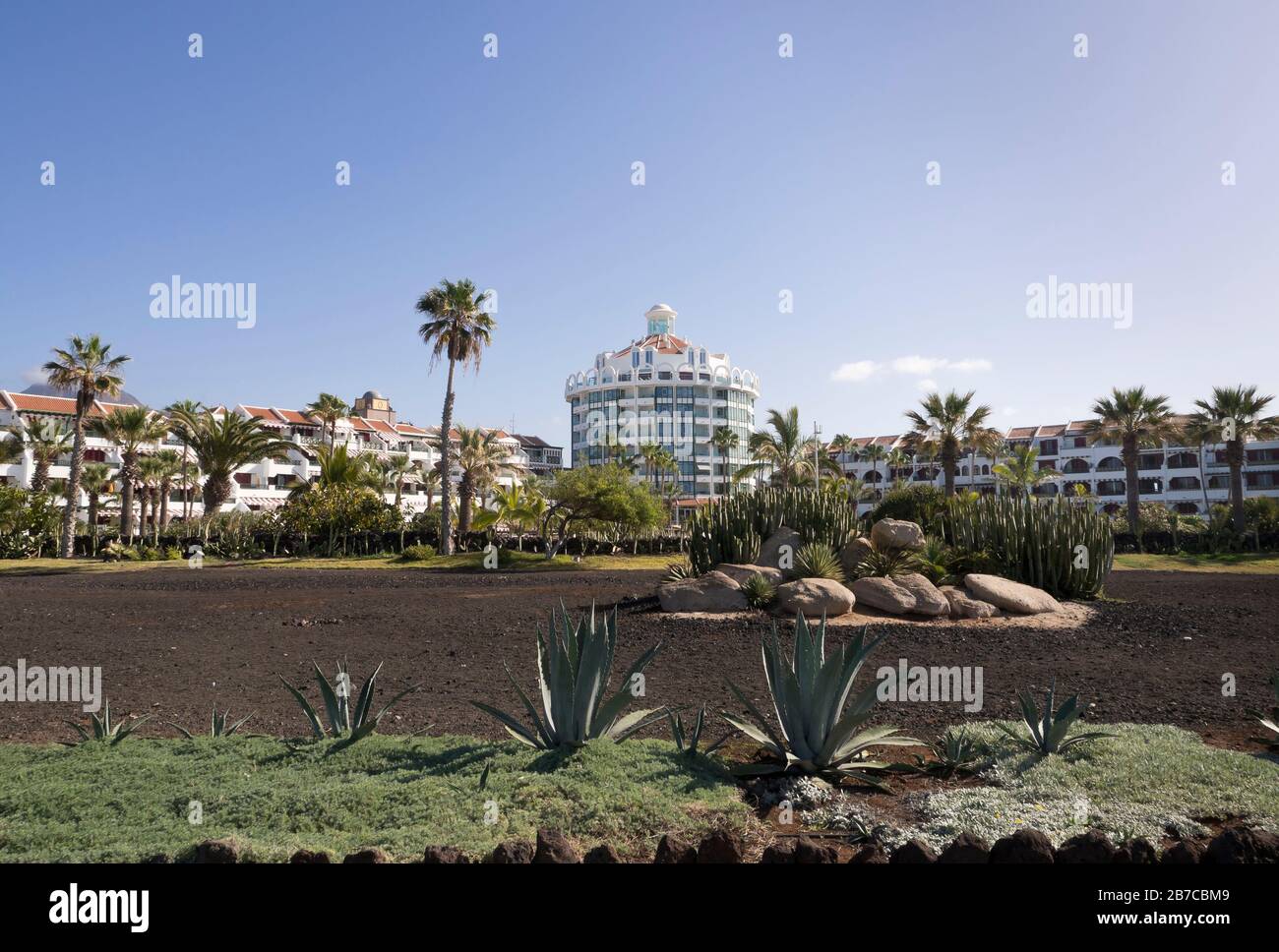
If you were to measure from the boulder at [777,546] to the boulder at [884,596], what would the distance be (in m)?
2.32

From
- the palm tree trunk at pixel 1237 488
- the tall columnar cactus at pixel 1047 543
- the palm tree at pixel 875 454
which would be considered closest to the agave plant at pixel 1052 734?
the tall columnar cactus at pixel 1047 543

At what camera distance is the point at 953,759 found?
5.53 metres

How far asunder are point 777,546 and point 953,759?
12.2 m

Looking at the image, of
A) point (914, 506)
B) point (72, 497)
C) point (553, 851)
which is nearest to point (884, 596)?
point (914, 506)

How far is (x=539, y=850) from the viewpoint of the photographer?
11.3 feet

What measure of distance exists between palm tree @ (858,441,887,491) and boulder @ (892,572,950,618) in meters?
83.0

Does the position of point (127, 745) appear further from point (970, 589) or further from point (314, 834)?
point (970, 589)

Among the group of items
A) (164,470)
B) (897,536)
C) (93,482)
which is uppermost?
(164,470)

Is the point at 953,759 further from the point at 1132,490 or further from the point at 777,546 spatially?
the point at 1132,490

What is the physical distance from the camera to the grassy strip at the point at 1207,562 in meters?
32.9

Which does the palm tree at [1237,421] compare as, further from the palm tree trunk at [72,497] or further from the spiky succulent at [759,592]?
the palm tree trunk at [72,497]

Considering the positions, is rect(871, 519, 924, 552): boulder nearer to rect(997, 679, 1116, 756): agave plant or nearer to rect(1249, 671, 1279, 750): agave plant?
rect(1249, 671, 1279, 750): agave plant
